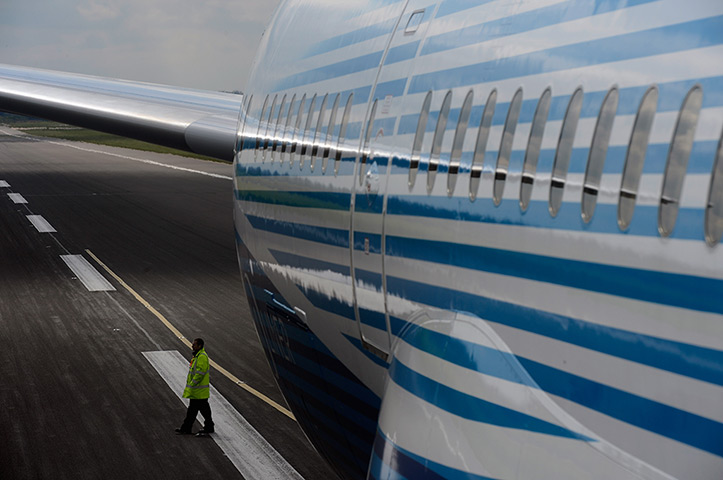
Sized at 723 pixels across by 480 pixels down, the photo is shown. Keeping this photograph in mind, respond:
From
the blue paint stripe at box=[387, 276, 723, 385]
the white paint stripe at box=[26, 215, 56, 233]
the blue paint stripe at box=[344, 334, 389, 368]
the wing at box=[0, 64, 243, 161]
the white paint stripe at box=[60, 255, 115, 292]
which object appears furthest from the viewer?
the white paint stripe at box=[26, 215, 56, 233]

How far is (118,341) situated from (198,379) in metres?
6.13

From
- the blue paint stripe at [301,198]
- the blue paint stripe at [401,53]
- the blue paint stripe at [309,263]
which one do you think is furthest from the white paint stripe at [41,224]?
the blue paint stripe at [401,53]

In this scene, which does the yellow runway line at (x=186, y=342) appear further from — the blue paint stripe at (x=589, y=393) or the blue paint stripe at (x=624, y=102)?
the blue paint stripe at (x=624, y=102)

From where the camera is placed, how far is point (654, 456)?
3.41 m

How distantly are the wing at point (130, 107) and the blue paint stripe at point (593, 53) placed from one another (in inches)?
454

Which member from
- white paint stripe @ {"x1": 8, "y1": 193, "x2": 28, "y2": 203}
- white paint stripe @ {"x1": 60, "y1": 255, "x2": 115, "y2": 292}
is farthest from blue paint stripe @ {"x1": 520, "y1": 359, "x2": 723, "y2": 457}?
white paint stripe @ {"x1": 8, "y1": 193, "x2": 28, "y2": 203}

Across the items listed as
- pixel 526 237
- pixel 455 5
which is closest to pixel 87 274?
pixel 455 5

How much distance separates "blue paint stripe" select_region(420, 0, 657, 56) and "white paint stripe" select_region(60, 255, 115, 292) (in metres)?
21.9

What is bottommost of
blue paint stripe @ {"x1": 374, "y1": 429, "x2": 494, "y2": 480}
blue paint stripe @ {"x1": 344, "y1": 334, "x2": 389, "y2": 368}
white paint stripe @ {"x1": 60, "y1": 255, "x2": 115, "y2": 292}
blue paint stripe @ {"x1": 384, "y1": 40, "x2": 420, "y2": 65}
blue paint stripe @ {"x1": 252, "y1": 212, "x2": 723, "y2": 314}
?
white paint stripe @ {"x1": 60, "y1": 255, "x2": 115, "y2": 292}

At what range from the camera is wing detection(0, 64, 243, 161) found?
1714 cm

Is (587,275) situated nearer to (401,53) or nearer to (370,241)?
(370,241)

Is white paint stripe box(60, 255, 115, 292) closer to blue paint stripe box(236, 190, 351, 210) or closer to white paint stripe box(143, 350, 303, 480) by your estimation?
white paint stripe box(143, 350, 303, 480)

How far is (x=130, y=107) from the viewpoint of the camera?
64.9ft

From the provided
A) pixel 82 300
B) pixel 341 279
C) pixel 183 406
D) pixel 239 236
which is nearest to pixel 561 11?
pixel 341 279
